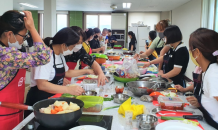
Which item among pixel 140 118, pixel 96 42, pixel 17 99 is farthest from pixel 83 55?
pixel 96 42

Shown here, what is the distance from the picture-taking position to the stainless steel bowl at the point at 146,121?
1.19m

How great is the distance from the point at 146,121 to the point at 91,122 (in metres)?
0.36

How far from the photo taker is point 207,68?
1430 mm

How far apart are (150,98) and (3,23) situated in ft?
4.40

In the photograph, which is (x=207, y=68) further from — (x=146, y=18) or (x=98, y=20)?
(x=98, y=20)

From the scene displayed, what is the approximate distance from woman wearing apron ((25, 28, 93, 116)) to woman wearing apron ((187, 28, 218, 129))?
0.98 metres

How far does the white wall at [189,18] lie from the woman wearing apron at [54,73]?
244 inches

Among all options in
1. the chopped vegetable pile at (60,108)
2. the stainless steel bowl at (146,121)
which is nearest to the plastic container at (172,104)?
the stainless steel bowl at (146,121)

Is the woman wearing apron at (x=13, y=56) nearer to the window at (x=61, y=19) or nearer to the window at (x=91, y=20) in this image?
the window at (x=91, y=20)

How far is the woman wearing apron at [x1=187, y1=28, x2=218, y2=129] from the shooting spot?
126 centimetres

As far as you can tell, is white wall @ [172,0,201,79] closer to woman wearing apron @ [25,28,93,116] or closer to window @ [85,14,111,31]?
window @ [85,14,111,31]

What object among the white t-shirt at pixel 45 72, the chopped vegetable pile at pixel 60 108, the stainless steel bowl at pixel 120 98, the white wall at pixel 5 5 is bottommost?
the stainless steel bowl at pixel 120 98

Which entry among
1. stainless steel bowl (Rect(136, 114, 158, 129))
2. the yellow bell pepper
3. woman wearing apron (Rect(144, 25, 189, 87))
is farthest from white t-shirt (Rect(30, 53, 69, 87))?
woman wearing apron (Rect(144, 25, 189, 87))

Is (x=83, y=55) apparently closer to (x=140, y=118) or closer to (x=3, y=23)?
(x=3, y=23)
